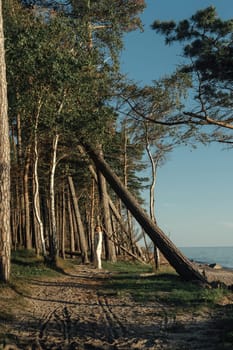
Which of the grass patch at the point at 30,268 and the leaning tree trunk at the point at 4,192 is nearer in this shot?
the leaning tree trunk at the point at 4,192

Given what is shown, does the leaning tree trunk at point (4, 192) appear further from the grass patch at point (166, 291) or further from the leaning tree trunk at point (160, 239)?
the leaning tree trunk at point (160, 239)

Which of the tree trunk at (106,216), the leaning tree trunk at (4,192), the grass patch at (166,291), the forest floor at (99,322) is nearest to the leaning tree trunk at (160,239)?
the grass patch at (166,291)

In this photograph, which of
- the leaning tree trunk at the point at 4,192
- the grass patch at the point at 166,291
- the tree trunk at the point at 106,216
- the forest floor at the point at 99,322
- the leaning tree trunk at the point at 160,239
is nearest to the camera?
the forest floor at the point at 99,322

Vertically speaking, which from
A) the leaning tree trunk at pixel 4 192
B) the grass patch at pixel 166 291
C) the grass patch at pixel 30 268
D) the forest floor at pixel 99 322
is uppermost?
the leaning tree trunk at pixel 4 192

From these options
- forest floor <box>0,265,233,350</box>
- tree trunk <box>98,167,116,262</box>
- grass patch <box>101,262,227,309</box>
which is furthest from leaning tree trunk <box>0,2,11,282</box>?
tree trunk <box>98,167,116,262</box>

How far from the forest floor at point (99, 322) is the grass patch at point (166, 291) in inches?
10.8

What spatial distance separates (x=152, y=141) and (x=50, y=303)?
553 inches

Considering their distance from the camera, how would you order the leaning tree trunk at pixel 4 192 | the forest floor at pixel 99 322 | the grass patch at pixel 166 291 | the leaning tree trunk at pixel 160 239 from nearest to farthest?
the forest floor at pixel 99 322 < the grass patch at pixel 166 291 < the leaning tree trunk at pixel 4 192 < the leaning tree trunk at pixel 160 239

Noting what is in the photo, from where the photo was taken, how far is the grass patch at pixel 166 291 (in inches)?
448

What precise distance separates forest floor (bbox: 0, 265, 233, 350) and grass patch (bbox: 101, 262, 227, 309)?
0.27 meters

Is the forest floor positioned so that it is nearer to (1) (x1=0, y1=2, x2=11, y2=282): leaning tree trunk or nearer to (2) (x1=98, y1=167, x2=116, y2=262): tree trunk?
(1) (x1=0, y1=2, x2=11, y2=282): leaning tree trunk

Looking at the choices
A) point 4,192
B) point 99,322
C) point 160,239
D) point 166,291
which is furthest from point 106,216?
point 99,322

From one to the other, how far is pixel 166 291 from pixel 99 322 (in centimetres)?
424

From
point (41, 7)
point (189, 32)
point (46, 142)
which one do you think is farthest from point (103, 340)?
point (41, 7)
